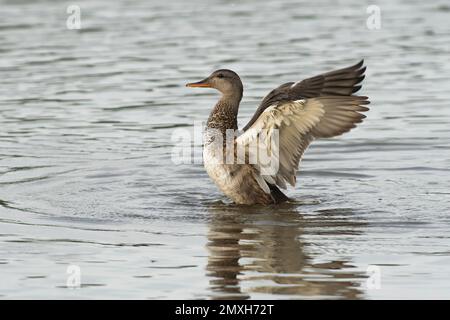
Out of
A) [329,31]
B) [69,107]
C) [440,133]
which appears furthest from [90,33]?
[440,133]

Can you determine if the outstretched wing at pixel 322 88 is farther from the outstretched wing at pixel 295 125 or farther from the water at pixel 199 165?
the water at pixel 199 165

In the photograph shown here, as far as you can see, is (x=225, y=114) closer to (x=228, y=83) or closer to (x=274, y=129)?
(x=228, y=83)

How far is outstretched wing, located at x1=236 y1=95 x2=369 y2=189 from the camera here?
9805mm

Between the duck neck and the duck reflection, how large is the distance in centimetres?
77

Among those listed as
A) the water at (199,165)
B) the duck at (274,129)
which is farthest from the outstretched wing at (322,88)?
the water at (199,165)

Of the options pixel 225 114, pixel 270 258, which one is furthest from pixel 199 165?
pixel 270 258

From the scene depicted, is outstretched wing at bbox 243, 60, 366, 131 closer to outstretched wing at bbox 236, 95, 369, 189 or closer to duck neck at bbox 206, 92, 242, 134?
outstretched wing at bbox 236, 95, 369, 189

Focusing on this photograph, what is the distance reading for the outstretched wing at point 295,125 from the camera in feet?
32.2

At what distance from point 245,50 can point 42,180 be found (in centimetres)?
792

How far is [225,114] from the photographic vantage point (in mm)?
10812

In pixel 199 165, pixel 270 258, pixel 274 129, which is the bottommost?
pixel 270 258

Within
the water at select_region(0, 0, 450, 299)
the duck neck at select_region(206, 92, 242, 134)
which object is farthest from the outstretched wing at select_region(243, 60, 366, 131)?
the water at select_region(0, 0, 450, 299)

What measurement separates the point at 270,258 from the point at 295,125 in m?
1.94

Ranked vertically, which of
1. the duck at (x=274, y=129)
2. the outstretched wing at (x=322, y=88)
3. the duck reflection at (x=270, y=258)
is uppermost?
the outstretched wing at (x=322, y=88)
